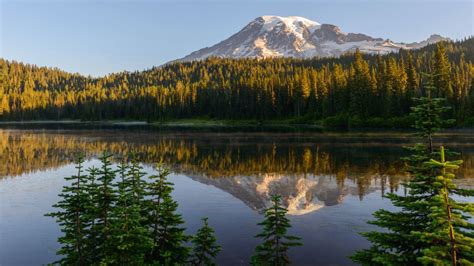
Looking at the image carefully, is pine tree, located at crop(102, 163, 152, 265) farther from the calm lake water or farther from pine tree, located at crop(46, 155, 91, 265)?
the calm lake water

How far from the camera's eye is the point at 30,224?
81.9ft

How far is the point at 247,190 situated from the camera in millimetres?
35312

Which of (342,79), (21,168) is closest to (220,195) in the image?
(21,168)

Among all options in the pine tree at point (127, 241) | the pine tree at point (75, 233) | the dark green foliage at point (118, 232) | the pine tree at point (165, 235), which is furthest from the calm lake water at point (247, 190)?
the pine tree at point (127, 241)

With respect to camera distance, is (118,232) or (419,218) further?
(118,232)

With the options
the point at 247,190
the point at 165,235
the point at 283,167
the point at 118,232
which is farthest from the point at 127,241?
the point at 283,167

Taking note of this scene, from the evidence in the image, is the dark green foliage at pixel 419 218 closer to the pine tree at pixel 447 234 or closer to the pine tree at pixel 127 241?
the pine tree at pixel 447 234

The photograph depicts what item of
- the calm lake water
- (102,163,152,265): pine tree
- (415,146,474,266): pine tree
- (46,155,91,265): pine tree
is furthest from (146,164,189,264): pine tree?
(415,146,474,266): pine tree

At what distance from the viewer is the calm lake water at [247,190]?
20.9 m

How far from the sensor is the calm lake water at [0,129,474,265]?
68.6 ft

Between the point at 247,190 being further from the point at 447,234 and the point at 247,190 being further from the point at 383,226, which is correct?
the point at 447,234

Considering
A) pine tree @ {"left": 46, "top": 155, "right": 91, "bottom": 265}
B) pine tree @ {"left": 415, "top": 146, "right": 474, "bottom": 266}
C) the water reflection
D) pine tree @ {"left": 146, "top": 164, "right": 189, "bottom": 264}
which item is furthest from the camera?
the water reflection

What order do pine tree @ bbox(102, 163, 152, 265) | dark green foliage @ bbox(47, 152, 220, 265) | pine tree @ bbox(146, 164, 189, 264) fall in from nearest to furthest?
pine tree @ bbox(102, 163, 152, 265) < dark green foliage @ bbox(47, 152, 220, 265) < pine tree @ bbox(146, 164, 189, 264)

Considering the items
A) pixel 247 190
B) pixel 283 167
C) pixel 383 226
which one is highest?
pixel 383 226
